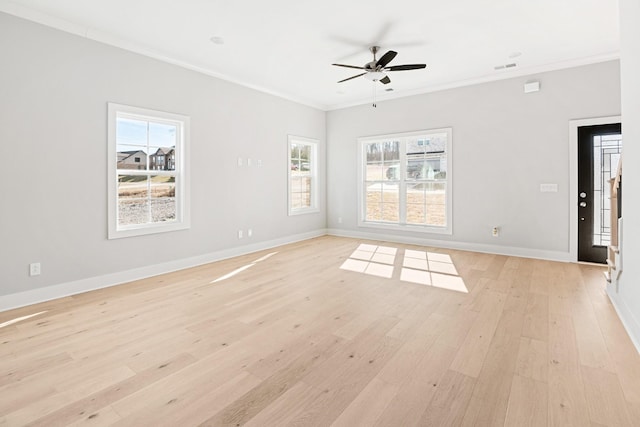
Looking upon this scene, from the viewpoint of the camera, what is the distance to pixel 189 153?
191 inches

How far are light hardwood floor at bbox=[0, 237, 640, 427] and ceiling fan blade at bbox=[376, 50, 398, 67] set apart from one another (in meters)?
2.81

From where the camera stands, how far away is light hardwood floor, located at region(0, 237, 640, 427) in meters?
1.72

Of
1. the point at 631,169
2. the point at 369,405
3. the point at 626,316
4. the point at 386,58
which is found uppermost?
the point at 386,58

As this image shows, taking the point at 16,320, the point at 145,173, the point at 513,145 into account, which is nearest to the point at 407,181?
the point at 513,145

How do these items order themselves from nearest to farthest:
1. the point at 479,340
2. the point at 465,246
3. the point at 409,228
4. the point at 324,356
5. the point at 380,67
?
1. the point at 324,356
2. the point at 479,340
3. the point at 380,67
4. the point at 465,246
5. the point at 409,228

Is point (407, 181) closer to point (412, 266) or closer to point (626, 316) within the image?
point (412, 266)

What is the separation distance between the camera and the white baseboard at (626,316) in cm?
240

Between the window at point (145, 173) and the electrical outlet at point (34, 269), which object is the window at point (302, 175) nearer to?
the window at point (145, 173)

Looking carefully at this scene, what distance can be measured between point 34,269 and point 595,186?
24.1ft

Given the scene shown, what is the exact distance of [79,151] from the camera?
3729 mm

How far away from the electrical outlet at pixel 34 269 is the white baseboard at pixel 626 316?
5461 millimetres

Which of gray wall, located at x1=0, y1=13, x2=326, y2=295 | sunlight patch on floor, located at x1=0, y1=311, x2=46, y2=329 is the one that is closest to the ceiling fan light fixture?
gray wall, located at x1=0, y1=13, x2=326, y2=295

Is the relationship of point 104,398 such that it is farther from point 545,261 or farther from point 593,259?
point 593,259

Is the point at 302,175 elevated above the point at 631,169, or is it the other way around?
the point at 302,175
